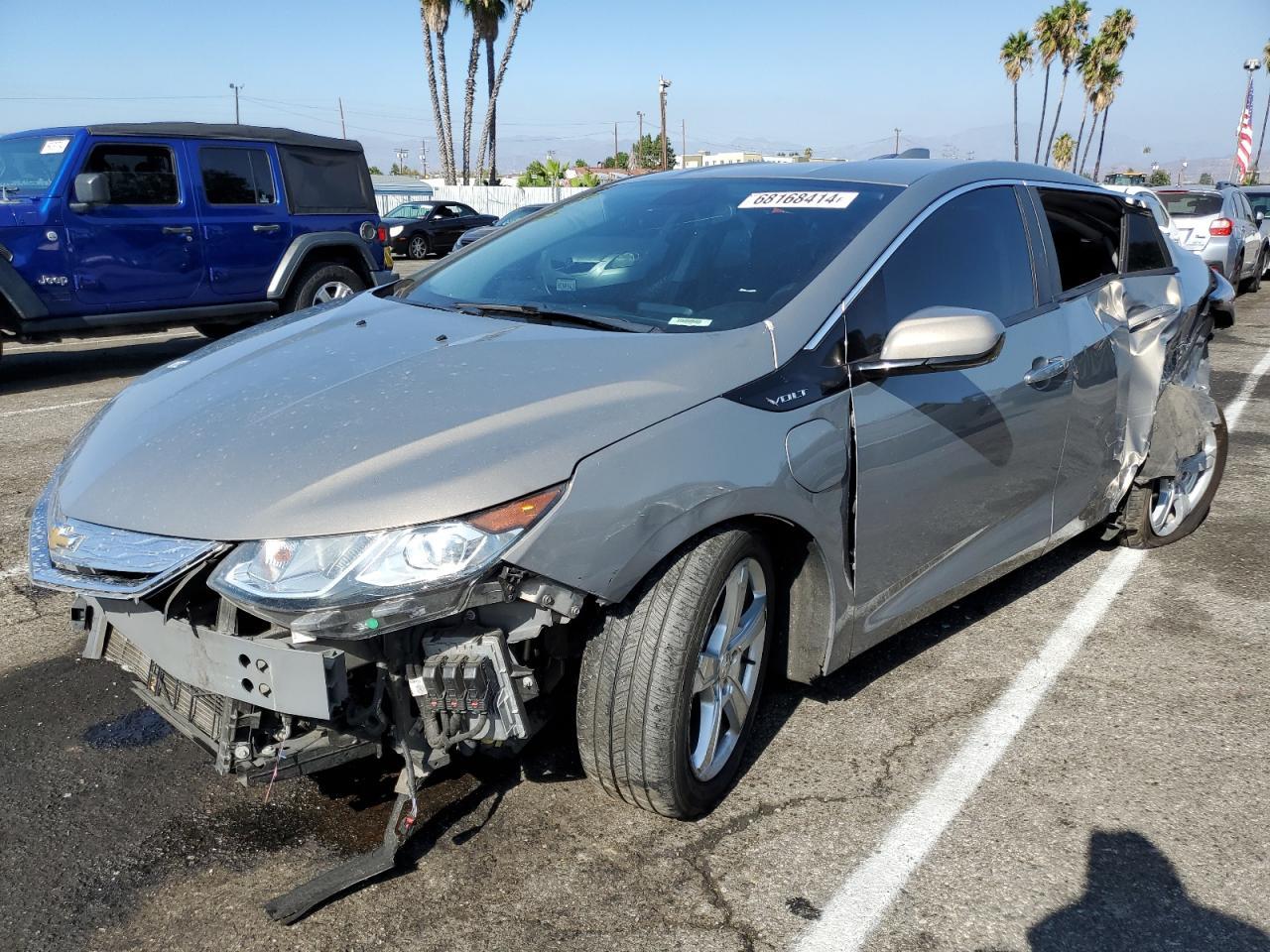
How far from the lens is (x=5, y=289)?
316 inches

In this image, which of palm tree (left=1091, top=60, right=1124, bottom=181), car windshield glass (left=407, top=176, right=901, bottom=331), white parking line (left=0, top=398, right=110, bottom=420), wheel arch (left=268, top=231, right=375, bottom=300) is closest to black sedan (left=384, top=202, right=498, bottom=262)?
wheel arch (left=268, top=231, right=375, bottom=300)

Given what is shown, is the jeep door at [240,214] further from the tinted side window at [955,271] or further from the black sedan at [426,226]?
the black sedan at [426,226]

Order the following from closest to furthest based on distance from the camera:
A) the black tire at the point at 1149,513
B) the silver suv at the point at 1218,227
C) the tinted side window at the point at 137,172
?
the black tire at the point at 1149,513 → the tinted side window at the point at 137,172 → the silver suv at the point at 1218,227

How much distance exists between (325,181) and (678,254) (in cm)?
804

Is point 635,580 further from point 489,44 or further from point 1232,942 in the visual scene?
point 489,44

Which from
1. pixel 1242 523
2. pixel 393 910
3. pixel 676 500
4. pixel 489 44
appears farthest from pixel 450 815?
pixel 489 44

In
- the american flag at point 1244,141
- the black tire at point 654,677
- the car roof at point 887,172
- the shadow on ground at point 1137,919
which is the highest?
the american flag at point 1244,141

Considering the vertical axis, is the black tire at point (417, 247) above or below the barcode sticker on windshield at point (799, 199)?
below

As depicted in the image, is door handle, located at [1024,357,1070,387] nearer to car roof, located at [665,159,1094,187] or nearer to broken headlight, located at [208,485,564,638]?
car roof, located at [665,159,1094,187]

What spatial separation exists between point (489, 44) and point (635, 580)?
44.0 meters

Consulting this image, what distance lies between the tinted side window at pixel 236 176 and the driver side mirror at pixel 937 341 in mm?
8033

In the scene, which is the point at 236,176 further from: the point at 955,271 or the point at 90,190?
the point at 955,271

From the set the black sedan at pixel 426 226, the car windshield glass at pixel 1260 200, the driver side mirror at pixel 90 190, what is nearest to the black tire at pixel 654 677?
the driver side mirror at pixel 90 190

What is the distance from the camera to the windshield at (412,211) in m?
24.8
